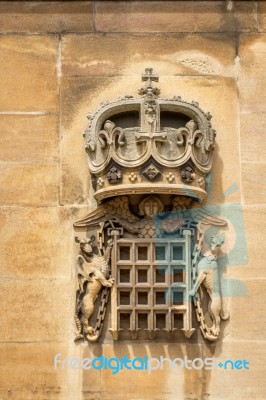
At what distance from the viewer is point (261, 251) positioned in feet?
33.5

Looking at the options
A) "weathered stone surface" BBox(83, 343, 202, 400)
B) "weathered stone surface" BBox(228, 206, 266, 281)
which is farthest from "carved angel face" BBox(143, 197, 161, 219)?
"weathered stone surface" BBox(83, 343, 202, 400)

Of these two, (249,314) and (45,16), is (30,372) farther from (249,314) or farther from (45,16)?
(45,16)

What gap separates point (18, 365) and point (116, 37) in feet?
9.99

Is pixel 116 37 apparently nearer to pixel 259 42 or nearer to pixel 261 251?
pixel 259 42

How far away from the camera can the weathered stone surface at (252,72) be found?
10547mm

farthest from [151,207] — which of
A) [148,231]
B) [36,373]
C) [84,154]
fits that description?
[36,373]

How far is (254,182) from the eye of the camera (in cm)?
1038

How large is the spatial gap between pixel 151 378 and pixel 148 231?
1240 mm

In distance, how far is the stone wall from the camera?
9.97 m

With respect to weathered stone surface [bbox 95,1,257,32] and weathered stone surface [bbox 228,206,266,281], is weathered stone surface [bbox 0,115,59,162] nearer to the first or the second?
weathered stone surface [bbox 95,1,257,32]

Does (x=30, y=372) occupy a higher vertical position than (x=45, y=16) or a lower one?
lower

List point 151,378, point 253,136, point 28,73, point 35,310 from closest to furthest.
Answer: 1. point 151,378
2. point 35,310
3. point 253,136
4. point 28,73

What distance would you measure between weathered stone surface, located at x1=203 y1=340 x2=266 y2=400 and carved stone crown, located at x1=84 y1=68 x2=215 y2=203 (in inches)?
52.0

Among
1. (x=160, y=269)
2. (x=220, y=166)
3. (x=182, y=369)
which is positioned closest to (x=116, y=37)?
Answer: (x=220, y=166)
